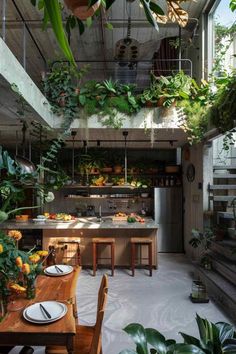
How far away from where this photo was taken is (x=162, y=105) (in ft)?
16.1

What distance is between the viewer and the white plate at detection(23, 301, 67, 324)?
6.23ft

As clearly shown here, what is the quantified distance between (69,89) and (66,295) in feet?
11.4

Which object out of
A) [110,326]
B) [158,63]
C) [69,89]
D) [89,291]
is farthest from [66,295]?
Answer: [158,63]

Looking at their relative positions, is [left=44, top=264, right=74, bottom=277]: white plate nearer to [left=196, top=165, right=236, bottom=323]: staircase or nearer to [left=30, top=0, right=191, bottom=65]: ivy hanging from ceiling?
[left=196, top=165, right=236, bottom=323]: staircase

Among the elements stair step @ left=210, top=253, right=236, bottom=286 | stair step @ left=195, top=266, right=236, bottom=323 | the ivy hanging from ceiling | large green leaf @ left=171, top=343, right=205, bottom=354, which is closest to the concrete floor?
stair step @ left=195, top=266, right=236, bottom=323

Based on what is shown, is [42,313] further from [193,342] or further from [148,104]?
[148,104]

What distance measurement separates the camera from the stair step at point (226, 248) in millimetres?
4477

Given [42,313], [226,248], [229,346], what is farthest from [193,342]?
[226,248]

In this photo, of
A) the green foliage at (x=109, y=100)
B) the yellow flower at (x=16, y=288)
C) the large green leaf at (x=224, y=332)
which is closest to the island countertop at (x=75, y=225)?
the green foliage at (x=109, y=100)

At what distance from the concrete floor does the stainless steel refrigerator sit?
157 centimetres

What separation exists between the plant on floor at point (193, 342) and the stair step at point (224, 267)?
3196mm

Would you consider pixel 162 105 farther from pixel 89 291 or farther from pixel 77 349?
pixel 77 349

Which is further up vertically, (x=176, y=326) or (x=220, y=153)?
(x=220, y=153)

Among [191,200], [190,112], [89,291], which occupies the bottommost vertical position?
[89,291]
